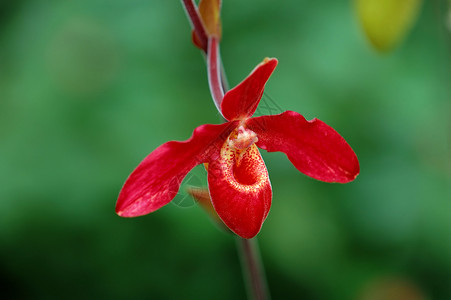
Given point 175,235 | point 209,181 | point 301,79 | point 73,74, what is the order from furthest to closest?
1. point 73,74
2. point 301,79
3. point 175,235
4. point 209,181

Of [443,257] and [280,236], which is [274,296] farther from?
[443,257]

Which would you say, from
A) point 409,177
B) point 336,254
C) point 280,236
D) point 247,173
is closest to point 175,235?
point 280,236

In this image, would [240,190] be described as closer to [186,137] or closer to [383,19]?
[383,19]

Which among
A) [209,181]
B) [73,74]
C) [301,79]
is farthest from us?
[73,74]

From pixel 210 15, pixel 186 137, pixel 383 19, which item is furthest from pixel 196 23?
pixel 186 137

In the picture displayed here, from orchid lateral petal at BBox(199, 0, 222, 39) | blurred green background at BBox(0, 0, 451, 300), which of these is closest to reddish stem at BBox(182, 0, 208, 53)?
orchid lateral petal at BBox(199, 0, 222, 39)

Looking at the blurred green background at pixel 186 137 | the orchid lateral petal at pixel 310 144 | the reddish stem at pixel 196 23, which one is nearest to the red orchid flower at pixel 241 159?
the orchid lateral petal at pixel 310 144

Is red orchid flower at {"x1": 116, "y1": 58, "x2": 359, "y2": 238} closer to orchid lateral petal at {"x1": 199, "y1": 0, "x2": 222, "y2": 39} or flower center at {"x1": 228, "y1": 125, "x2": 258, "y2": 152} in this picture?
flower center at {"x1": 228, "y1": 125, "x2": 258, "y2": 152}

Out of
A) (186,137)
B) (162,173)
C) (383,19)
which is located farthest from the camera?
(186,137)
